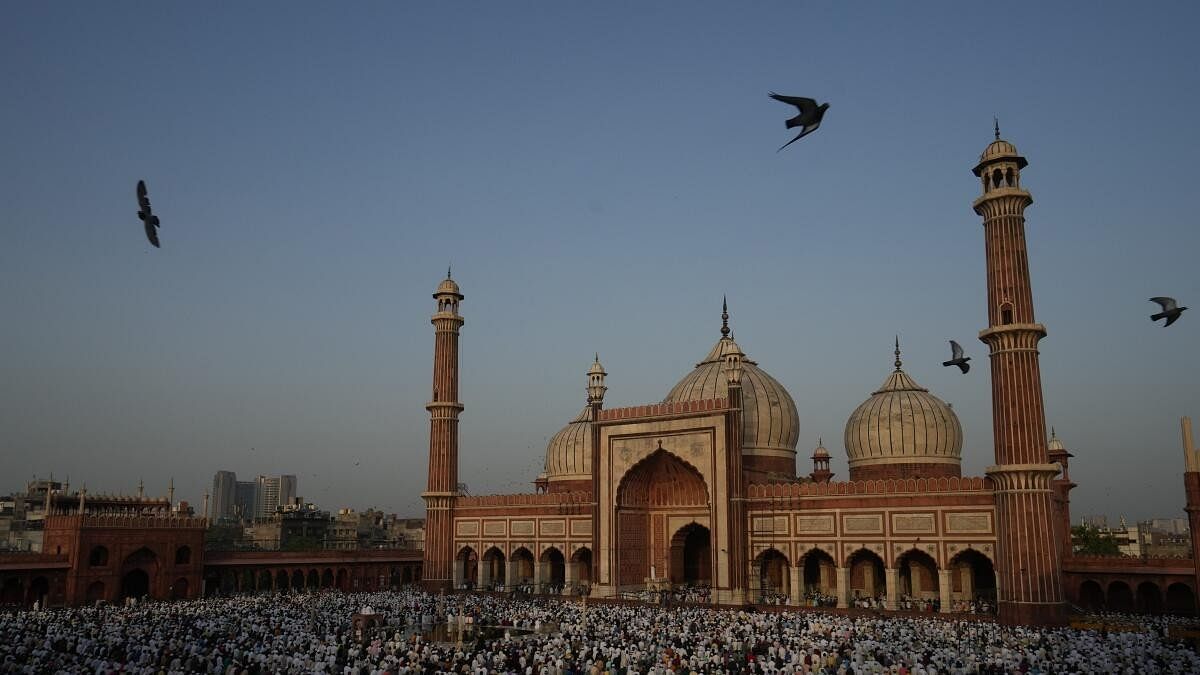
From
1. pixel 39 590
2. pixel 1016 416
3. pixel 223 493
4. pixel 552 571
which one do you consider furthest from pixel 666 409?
pixel 223 493

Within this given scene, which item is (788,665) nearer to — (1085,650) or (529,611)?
(1085,650)

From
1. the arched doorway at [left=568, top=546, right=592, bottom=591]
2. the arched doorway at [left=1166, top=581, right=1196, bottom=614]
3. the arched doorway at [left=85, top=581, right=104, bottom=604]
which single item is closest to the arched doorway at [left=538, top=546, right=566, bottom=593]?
the arched doorway at [left=568, top=546, right=592, bottom=591]

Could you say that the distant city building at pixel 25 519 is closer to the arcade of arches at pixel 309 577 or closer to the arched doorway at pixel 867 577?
the arcade of arches at pixel 309 577

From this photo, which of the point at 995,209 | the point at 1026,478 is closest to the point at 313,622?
the point at 1026,478

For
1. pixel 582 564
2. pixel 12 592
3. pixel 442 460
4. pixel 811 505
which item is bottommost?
pixel 12 592

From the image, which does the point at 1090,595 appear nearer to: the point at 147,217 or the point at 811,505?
the point at 811,505

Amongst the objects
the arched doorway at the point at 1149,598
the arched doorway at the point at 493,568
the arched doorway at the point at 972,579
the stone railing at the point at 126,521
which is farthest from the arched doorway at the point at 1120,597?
the stone railing at the point at 126,521
